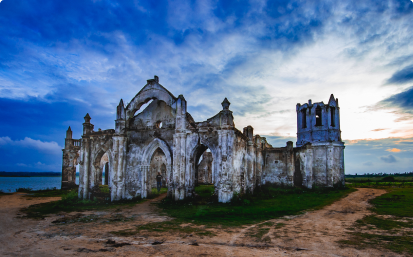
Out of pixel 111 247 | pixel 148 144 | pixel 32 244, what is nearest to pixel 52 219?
pixel 32 244

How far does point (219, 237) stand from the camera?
8094mm

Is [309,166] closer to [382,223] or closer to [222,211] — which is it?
[382,223]

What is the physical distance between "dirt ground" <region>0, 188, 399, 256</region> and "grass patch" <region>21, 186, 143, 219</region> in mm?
2058

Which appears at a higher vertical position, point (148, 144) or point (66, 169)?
point (148, 144)

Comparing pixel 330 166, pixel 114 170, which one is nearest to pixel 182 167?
A: pixel 114 170

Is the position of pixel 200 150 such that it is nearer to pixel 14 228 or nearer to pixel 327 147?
pixel 14 228

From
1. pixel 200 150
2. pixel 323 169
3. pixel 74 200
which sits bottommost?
pixel 74 200

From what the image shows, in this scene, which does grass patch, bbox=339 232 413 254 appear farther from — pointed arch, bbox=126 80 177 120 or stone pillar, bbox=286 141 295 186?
stone pillar, bbox=286 141 295 186

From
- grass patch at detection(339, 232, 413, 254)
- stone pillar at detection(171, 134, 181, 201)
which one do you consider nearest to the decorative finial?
stone pillar at detection(171, 134, 181, 201)

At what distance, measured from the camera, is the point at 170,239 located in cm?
789

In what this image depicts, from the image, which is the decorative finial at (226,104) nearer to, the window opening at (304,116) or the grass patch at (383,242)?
the grass patch at (383,242)

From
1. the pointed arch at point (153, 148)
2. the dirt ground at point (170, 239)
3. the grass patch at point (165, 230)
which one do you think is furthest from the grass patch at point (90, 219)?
the pointed arch at point (153, 148)

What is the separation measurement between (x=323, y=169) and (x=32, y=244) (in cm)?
2644

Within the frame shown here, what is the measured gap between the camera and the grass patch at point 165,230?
28.3ft
